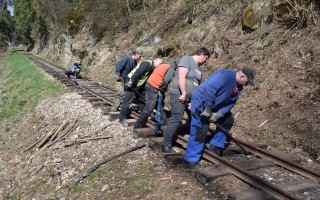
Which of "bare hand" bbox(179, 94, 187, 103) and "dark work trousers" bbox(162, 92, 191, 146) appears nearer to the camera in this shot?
"bare hand" bbox(179, 94, 187, 103)

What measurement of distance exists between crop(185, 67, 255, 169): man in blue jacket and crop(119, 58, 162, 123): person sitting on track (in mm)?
2136

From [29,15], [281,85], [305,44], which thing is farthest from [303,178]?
[29,15]

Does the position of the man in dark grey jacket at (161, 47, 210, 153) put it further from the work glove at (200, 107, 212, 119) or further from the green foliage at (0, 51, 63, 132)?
the green foliage at (0, 51, 63, 132)

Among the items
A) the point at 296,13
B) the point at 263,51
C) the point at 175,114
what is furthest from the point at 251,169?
the point at 296,13

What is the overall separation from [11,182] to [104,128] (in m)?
2.40

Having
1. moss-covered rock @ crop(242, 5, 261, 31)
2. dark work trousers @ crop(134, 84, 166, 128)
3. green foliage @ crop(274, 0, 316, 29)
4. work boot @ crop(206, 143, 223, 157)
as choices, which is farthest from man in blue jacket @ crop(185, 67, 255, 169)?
moss-covered rock @ crop(242, 5, 261, 31)

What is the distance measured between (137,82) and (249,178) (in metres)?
3.93

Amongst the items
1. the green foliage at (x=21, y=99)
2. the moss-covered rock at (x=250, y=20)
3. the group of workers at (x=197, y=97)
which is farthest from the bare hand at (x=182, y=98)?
the green foliage at (x=21, y=99)

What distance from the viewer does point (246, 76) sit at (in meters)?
4.88

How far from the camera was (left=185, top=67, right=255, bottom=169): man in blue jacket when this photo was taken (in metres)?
4.95

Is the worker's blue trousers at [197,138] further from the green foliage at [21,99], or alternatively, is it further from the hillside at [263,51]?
the green foliage at [21,99]

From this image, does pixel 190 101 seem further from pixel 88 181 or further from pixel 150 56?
pixel 150 56

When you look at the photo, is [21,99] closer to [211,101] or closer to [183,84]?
[183,84]

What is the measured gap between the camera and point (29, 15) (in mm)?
59094
